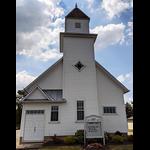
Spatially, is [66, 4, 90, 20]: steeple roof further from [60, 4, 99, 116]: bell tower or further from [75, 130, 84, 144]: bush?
[75, 130, 84, 144]: bush

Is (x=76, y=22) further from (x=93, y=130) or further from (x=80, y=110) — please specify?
(x=93, y=130)

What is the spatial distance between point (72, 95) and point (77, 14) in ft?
30.0

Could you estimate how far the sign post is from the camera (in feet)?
50.3

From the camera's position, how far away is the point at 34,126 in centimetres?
1714

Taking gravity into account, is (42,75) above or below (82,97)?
above

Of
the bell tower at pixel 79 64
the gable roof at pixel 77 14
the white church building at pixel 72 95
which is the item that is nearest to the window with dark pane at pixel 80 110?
the white church building at pixel 72 95

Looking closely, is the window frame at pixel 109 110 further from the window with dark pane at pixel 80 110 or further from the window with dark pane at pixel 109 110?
the window with dark pane at pixel 80 110

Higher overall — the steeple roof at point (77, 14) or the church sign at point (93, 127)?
the steeple roof at point (77, 14)

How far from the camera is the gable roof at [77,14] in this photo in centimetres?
2139
